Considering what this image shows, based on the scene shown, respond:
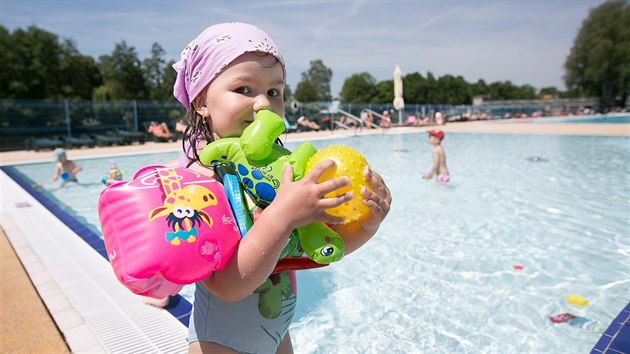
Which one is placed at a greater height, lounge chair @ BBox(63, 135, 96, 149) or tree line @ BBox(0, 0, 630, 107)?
tree line @ BBox(0, 0, 630, 107)

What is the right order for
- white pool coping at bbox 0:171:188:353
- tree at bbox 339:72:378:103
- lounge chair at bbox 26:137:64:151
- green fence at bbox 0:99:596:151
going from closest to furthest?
white pool coping at bbox 0:171:188:353
lounge chair at bbox 26:137:64:151
green fence at bbox 0:99:596:151
tree at bbox 339:72:378:103

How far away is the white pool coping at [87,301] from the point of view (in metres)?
2.74

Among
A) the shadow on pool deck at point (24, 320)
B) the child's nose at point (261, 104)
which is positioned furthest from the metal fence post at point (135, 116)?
the child's nose at point (261, 104)

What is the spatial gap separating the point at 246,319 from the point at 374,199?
66 cm

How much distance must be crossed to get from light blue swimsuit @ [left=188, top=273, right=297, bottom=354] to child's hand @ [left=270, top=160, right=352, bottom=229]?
20.1 inches

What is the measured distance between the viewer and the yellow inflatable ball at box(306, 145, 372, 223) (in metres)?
1.16

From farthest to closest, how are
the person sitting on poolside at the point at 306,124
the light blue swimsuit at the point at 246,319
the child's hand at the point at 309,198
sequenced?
the person sitting on poolside at the point at 306,124
the light blue swimsuit at the point at 246,319
the child's hand at the point at 309,198

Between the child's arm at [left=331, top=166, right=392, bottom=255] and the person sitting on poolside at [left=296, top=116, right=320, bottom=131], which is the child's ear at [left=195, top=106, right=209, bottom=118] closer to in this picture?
the child's arm at [left=331, top=166, right=392, bottom=255]

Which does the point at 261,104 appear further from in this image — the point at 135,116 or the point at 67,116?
the point at 135,116

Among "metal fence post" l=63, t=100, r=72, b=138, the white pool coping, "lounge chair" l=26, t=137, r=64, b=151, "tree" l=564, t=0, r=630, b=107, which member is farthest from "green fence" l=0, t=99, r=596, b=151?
"tree" l=564, t=0, r=630, b=107

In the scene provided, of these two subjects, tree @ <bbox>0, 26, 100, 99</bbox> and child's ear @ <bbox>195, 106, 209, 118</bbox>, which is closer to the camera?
child's ear @ <bbox>195, 106, 209, 118</bbox>

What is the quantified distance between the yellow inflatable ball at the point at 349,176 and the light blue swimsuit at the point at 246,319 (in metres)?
0.52

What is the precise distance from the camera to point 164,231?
1145 millimetres

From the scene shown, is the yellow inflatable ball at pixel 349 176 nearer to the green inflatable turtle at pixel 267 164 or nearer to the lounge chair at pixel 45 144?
the green inflatable turtle at pixel 267 164
